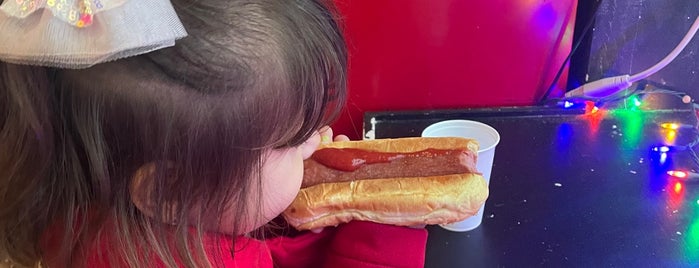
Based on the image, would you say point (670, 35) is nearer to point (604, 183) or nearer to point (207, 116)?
point (604, 183)

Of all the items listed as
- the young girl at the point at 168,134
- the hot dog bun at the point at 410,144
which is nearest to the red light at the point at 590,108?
the hot dog bun at the point at 410,144

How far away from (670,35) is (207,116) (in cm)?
73

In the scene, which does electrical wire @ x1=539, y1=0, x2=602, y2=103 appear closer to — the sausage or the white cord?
the white cord

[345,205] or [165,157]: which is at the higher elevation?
[165,157]

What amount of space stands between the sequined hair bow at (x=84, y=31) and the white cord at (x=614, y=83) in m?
0.73

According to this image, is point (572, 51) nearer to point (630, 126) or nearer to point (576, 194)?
point (630, 126)

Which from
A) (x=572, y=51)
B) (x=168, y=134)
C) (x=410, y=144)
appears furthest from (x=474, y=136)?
(x=168, y=134)

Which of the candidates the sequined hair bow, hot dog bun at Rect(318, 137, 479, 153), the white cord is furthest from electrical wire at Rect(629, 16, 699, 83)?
the sequined hair bow

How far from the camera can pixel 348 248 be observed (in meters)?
0.70

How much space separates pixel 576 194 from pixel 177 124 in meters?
0.56

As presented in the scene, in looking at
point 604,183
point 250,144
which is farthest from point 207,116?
point 604,183

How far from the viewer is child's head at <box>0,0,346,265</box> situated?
449 mm

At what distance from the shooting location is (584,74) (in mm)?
998

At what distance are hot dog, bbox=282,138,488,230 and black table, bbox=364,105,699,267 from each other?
0.30 feet
